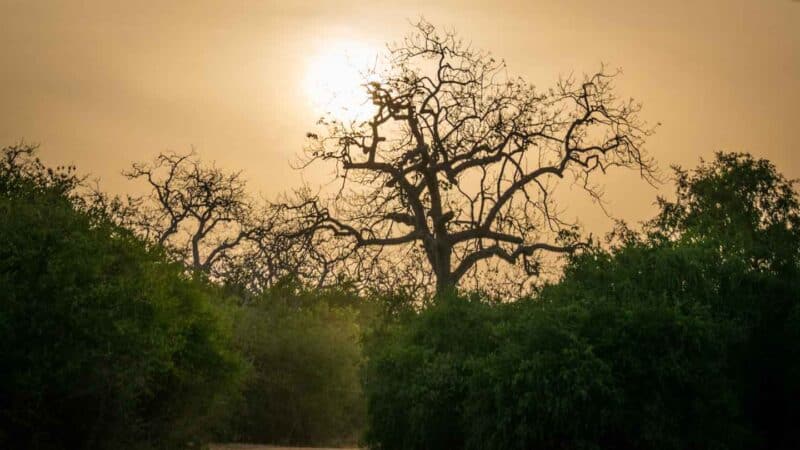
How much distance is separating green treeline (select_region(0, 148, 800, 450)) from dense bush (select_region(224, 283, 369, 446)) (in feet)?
28.5

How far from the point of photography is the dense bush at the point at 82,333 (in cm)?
2258

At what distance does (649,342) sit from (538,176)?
1396 cm

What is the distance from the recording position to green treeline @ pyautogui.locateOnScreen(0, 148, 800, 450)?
75.7 ft

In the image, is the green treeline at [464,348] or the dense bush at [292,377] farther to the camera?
the dense bush at [292,377]

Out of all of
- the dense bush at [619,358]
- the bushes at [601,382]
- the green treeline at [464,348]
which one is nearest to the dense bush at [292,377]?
the green treeline at [464,348]

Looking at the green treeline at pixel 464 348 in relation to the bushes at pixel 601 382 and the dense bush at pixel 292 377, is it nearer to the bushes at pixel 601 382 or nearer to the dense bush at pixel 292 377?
the bushes at pixel 601 382

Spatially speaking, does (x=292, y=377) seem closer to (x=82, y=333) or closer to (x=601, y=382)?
(x=82, y=333)

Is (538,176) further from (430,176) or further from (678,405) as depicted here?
(678,405)

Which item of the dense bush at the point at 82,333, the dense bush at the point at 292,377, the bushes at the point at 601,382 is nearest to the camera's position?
the dense bush at the point at 82,333

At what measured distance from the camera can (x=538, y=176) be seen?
3716 cm

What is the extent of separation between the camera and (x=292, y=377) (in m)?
40.0

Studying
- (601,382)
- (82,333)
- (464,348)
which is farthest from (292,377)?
(601,382)

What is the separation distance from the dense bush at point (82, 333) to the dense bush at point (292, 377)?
11669 mm

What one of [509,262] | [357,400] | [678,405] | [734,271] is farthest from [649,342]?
[357,400]
